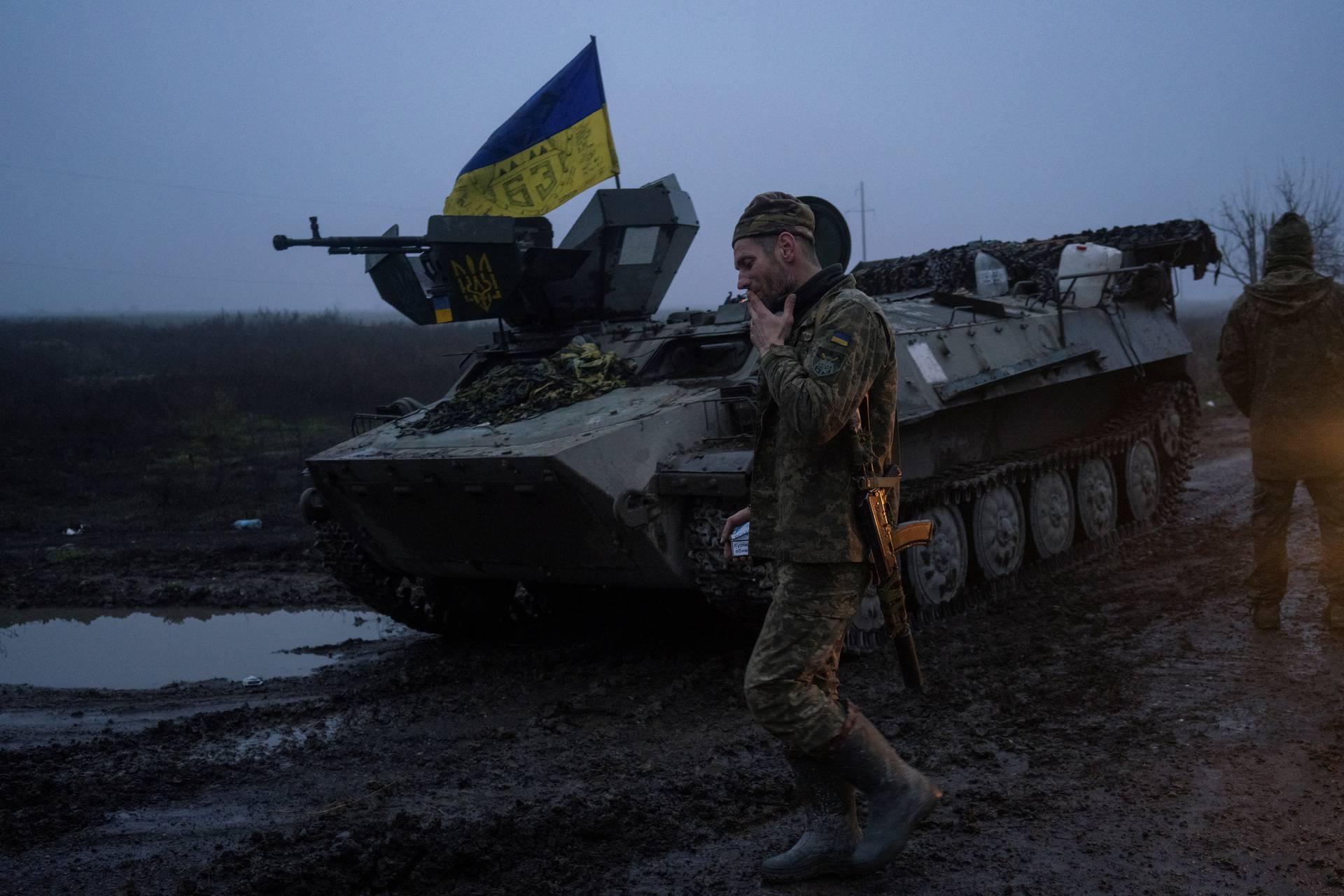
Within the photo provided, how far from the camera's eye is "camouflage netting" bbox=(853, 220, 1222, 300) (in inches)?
369

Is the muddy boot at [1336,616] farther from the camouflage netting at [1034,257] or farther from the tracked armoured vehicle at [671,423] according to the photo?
the camouflage netting at [1034,257]

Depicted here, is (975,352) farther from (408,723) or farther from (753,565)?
(408,723)

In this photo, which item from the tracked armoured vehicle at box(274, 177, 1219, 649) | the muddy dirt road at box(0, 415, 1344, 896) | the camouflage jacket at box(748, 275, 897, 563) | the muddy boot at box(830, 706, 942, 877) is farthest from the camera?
the tracked armoured vehicle at box(274, 177, 1219, 649)

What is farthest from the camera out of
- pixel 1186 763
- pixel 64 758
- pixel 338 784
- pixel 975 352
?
pixel 975 352

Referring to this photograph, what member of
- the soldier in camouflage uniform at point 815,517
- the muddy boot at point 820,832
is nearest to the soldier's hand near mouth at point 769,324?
the soldier in camouflage uniform at point 815,517

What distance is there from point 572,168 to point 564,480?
3.69 metres

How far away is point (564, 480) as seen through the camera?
18.3ft

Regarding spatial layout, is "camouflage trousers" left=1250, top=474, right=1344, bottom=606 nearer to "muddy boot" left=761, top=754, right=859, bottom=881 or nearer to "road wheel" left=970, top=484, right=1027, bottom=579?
"road wheel" left=970, top=484, right=1027, bottom=579

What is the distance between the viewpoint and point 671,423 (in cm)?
597

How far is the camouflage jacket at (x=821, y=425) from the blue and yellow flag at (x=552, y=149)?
5.55m

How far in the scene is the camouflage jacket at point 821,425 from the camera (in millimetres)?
3064

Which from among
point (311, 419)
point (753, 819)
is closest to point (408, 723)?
point (753, 819)

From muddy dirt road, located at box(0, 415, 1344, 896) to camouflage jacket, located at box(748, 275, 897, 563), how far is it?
39.1 inches

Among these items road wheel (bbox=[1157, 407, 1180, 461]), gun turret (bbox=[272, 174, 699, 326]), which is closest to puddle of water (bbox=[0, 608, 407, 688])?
gun turret (bbox=[272, 174, 699, 326])
